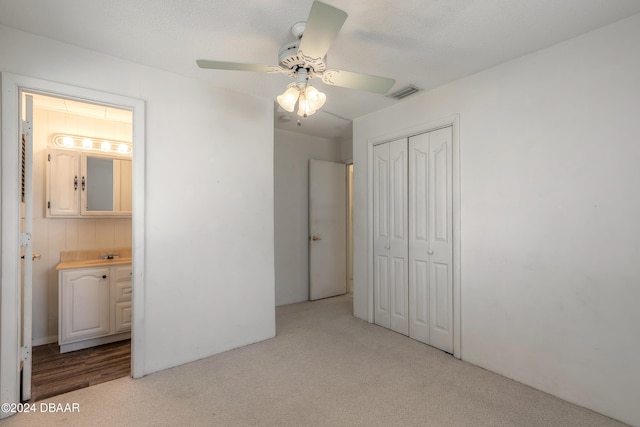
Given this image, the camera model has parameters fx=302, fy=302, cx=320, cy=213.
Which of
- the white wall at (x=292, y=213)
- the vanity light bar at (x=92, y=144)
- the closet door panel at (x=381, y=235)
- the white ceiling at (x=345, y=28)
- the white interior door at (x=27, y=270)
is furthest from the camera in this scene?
the white wall at (x=292, y=213)

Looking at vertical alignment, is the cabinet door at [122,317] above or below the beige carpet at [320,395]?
above

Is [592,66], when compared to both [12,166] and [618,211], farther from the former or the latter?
[12,166]

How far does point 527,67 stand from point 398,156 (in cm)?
131

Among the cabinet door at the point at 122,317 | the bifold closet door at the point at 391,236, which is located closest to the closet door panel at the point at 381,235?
the bifold closet door at the point at 391,236

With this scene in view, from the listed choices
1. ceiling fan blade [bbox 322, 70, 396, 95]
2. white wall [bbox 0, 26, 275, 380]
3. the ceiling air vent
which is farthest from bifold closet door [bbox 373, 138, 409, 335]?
ceiling fan blade [bbox 322, 70, 396, 95]

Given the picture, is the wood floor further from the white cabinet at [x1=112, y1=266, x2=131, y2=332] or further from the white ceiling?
the white ceiling

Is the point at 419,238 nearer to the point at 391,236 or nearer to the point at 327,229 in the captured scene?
the point at 391,236

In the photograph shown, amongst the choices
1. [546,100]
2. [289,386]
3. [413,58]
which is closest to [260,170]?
[413,58]

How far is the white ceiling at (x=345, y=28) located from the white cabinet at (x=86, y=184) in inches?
59.1

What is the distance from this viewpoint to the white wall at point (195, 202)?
2.29 metres

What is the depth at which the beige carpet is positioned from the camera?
6.09ft

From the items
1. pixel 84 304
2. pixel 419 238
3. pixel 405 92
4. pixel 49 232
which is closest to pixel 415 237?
pixel 419 238

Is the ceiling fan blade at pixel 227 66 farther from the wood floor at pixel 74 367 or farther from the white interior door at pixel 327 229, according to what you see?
the white interior door at pixel 327 229

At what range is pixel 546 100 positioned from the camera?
2.17 m
